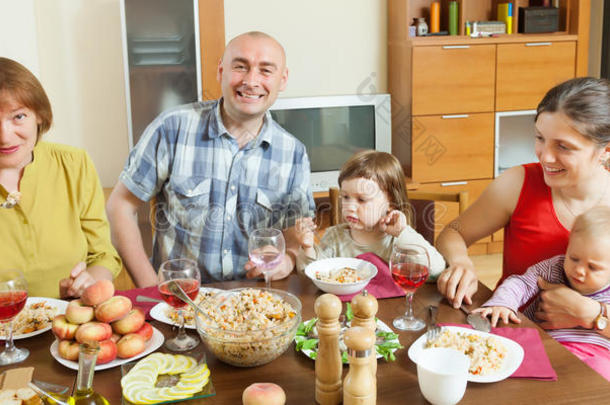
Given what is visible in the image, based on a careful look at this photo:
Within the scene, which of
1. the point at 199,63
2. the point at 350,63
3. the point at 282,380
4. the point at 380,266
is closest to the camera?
the point at 282,380

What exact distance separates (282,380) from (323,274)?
534mm

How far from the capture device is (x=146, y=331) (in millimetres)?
1337

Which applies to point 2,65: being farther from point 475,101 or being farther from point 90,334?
point 475,101

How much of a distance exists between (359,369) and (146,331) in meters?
0.53

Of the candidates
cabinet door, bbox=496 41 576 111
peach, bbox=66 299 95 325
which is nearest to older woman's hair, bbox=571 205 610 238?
peach, bbox=66 299 95 325

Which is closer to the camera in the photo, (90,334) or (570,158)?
(90,334)

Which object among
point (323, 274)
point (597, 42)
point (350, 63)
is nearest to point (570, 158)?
point (323, 274)

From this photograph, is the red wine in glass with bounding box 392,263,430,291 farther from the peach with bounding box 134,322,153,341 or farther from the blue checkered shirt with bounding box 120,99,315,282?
the blue checkered shirt with bounding box 120,99,315,282

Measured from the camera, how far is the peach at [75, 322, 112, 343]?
48.6 inches

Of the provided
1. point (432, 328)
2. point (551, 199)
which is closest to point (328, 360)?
point (432, 328)

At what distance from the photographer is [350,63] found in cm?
464

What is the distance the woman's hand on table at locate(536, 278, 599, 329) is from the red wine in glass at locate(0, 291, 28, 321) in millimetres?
1254

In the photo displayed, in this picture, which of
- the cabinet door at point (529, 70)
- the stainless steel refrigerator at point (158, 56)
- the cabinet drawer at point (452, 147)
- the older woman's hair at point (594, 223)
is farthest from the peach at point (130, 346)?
the cabinet door at point (529, 70)

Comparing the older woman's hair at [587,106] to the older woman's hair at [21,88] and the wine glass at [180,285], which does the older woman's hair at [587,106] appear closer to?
the wine glass at [180,285]
